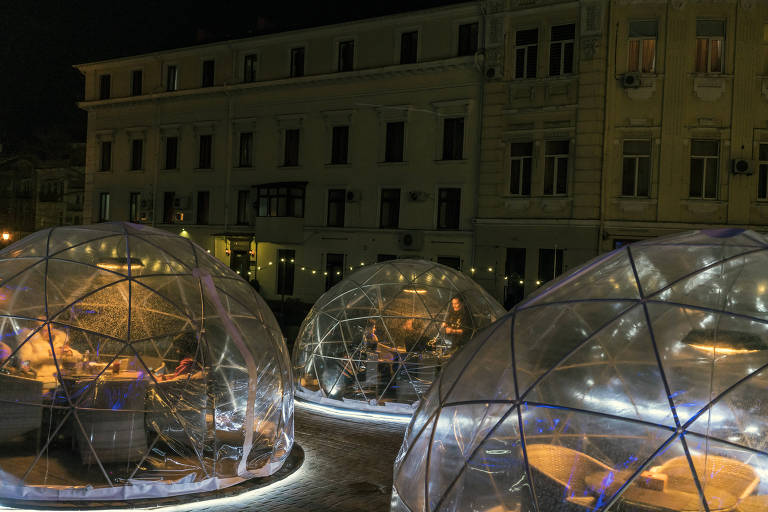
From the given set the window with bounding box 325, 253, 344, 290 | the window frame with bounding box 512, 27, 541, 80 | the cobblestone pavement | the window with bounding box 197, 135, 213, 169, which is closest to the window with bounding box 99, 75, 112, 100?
the window with bounding box 197, 135, 213, 169

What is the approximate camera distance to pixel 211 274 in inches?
387

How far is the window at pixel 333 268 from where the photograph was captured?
28125 mm

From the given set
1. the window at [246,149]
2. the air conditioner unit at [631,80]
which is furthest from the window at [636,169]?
the window at [246,149]

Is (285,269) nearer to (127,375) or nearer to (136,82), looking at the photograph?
(136,82)

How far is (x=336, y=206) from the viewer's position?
28688mm

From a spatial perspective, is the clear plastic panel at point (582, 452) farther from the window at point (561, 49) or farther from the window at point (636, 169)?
the window at point (561, 49)

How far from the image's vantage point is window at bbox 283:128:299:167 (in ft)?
97.7

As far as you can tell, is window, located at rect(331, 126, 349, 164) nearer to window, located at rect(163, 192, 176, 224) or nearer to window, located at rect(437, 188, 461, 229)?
window, located at rect(437, 188, 461, 229)

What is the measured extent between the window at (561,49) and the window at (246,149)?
13.6 meters

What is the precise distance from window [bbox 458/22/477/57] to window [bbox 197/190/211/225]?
13.3 m

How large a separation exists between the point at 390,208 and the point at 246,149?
25.6ft

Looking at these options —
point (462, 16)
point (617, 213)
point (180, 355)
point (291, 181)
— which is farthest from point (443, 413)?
point (291, 181)

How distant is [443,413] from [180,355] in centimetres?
347

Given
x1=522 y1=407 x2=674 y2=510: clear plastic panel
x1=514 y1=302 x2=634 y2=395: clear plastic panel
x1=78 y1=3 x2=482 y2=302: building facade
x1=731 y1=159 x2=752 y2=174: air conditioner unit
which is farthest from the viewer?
x1=78 y1=3 x2=482 y2=302: building facade
